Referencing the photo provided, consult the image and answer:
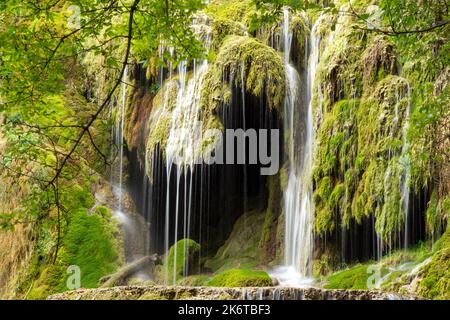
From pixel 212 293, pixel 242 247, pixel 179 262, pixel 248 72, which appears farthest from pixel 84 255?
pixel 212 293

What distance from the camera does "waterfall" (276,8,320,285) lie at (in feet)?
40.7

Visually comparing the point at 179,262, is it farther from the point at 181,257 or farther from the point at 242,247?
the point at 242,247

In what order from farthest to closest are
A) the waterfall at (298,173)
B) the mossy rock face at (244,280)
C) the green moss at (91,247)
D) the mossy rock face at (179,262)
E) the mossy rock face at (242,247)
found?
the mossy rock face at (242,247)
the mossy rock face at (179,262)
the green moss at (91,247)
the waterfall at (298,173)
the mossy rock face at (244,280)

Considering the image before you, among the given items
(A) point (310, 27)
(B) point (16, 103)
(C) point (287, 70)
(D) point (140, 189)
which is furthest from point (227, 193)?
(B) point (16, 103)

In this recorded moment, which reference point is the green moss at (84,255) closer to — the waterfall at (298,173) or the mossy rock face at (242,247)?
the mossy rock face at (242,247)

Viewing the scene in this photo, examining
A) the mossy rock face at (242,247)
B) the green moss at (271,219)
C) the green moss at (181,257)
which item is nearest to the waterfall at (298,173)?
the green moss at (271,219)

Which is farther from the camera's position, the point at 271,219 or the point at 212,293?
the point at 271,219

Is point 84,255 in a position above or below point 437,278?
below

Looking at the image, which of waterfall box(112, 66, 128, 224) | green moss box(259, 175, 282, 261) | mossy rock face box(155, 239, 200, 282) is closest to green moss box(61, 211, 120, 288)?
mossy rock face box(155, 239, 200, 282)

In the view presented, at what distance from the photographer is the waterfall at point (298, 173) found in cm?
1241

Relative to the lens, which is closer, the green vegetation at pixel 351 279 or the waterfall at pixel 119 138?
the green vegetation at pixel 351 279

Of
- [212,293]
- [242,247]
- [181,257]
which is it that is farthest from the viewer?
[242,247]

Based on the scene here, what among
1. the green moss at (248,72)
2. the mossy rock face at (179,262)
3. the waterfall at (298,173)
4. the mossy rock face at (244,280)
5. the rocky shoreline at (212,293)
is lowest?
the mossy rock face at (179,262)

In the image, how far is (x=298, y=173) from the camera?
13656 mm
